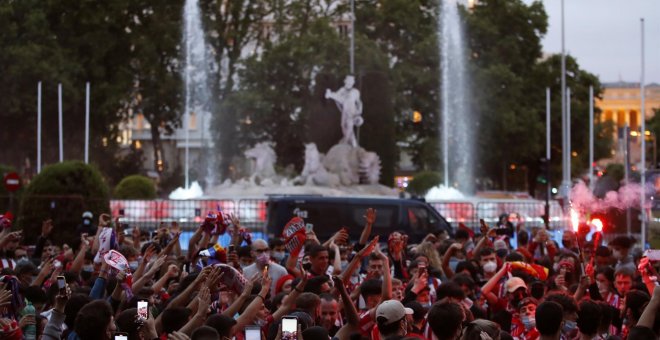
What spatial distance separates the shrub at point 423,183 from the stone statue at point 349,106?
4072mm

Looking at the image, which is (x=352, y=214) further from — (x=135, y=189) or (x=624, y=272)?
(x=135, y=189)

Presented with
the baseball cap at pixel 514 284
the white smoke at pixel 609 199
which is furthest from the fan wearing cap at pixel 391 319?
the white smoke at pixel 609 199

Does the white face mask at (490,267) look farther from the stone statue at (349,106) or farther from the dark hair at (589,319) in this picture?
the stone statue at (349,106)

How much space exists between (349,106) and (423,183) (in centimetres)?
545

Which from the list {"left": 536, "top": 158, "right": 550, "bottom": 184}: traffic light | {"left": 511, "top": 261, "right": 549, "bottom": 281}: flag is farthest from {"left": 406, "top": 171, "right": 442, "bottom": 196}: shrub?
{"left": 511, "top": 261, "right": 549, "bottom": 281}: flag

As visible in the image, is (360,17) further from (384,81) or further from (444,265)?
(444,265)

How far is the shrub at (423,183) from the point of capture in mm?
51938

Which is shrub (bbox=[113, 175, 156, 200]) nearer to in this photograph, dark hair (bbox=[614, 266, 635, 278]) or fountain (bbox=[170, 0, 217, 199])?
fountain (bbox=[170, 0, 217, 199])

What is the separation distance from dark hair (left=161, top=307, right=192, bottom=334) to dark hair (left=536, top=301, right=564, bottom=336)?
2110 mm

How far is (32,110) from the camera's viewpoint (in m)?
55.9

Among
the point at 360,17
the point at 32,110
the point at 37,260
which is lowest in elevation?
the point at 37,260

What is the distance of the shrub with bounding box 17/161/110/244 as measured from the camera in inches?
1075

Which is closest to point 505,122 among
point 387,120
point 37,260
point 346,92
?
point 387,120

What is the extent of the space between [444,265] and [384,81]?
132 ft
